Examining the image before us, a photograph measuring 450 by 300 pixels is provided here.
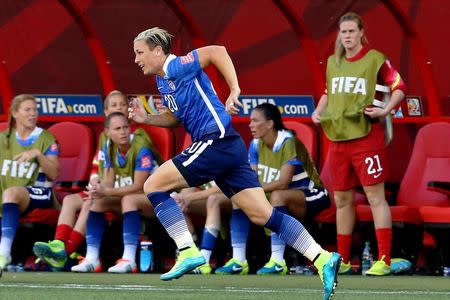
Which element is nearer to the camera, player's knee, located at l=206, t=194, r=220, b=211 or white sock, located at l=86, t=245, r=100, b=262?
player's knee, located at l=206, t=194, r=220, b=211

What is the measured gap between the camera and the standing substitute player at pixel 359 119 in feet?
35.5

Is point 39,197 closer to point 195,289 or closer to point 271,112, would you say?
point 271,112

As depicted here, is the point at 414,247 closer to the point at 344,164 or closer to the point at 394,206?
the point at 394,206

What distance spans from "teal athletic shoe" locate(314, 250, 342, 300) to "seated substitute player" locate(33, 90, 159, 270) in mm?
4408

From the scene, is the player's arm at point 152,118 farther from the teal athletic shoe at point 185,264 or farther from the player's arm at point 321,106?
the player's arm at point 321,106

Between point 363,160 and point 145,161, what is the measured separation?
2054mm

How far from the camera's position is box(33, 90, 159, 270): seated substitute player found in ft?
39.3

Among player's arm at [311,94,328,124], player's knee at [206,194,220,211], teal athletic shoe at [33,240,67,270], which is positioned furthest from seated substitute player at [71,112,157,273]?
player's arm at [311,94,328,124]

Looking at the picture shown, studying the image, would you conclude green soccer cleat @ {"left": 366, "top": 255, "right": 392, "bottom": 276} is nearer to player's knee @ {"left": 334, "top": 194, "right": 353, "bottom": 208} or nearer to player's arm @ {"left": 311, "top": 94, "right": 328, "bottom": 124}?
player's knee @ {"left": 334, "top": 194, "right": 353, "bottom": 208}

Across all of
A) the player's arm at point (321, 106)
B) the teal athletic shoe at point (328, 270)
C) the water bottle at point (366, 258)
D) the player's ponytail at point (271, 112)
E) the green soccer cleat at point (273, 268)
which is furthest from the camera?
the water bottle at point (366, 258)

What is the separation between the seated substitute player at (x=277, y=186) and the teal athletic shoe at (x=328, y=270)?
141 inches

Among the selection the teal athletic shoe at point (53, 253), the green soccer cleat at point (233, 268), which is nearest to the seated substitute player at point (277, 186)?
the green soccer cleat at point (233, 268)

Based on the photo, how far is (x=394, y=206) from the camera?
1147cm

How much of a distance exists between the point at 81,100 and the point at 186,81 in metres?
4.89
